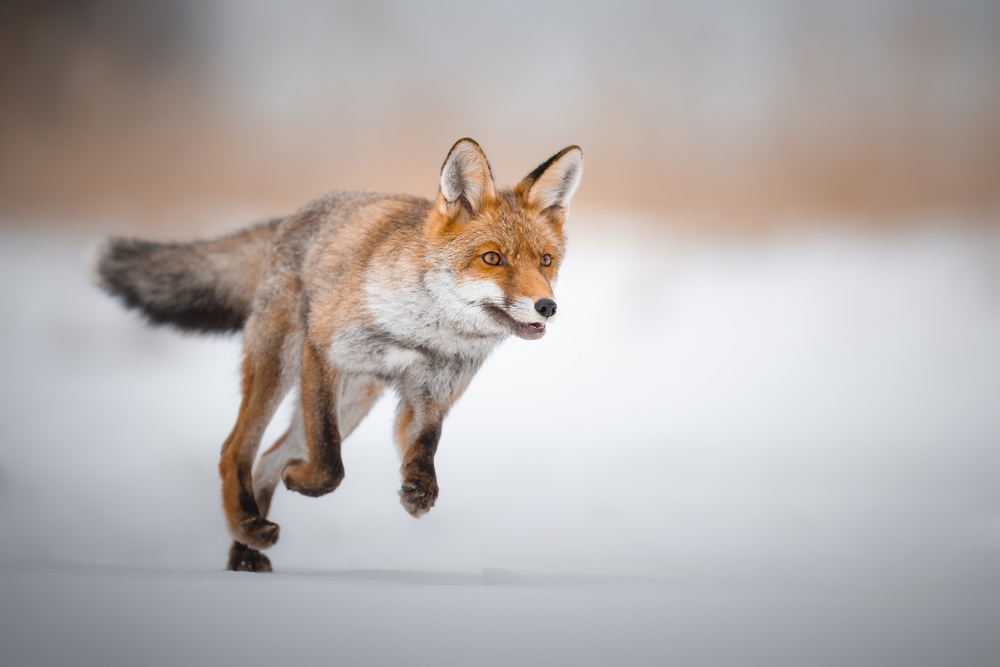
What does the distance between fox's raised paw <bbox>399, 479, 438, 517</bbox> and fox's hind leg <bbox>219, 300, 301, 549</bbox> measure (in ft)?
2.49

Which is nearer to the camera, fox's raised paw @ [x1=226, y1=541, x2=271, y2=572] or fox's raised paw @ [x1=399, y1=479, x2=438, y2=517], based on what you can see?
fox's raised paw @ [x1=399, y1=479, x2=438, y2=517]

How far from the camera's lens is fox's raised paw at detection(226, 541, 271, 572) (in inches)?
134

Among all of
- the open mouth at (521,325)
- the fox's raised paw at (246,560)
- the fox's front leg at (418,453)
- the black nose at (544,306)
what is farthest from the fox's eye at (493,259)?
the fox's raised paw at (246,560)

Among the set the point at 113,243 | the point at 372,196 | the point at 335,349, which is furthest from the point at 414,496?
the point at 113,243

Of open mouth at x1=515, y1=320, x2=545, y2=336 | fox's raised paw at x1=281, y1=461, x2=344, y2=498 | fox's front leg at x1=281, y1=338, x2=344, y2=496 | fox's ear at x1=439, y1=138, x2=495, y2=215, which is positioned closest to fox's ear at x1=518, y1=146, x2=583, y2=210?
fox's ear at x1=439, y1=138, x2=495, y2=215

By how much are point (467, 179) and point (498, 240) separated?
0.28 metres

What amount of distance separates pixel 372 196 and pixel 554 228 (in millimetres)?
955

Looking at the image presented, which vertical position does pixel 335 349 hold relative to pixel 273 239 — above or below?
below

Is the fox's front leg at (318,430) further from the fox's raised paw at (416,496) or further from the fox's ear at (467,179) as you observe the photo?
the fox's ear at (467,179)

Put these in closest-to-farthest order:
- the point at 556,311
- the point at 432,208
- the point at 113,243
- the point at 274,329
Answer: the point at 556,311
the point at 432,208
the point at 274,329
the point at 113,243

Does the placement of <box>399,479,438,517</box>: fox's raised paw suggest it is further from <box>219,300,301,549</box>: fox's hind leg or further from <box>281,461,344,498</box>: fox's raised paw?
<box>219,300,301,549</box>: fox's hind leg

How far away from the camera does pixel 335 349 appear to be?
313cm

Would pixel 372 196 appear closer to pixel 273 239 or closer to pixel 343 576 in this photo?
pixel 273 239

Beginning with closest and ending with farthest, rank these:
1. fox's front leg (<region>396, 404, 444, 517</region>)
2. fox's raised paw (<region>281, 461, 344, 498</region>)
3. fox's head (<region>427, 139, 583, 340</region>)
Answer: fox's head (<region>427, 139, 583, 340</region>), fox's front leg (<region>396, 404, 444, 517</region>), fox's raised paw (<region>281, 461, 344, 498</region>)
